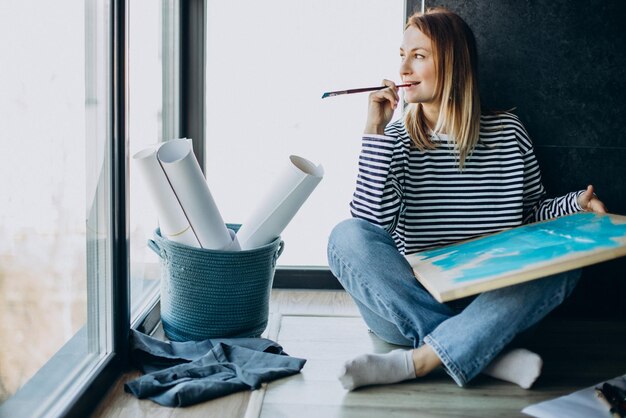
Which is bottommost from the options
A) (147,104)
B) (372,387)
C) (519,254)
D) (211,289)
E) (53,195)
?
(372,387)

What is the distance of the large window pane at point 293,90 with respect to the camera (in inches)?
97.1

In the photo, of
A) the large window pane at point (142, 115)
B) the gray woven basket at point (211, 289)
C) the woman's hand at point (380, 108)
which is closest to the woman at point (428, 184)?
the woman's hand at point (380, 108)

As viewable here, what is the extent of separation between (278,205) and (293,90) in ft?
2.25

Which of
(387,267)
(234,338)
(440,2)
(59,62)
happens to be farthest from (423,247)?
(59,62)

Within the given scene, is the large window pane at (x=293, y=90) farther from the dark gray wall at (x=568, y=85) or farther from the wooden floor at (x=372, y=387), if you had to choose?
the wooden floor at (x=372, y=387)

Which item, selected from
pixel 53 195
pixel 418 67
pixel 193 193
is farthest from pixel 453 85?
pixel 53 195

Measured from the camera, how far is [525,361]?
1.66 metres

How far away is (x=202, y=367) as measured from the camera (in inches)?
66.6

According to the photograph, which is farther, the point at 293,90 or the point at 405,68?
the point at 293,90

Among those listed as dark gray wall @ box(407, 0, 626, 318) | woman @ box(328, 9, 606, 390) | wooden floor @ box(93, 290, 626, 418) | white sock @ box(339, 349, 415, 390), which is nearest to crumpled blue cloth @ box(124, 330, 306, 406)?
wooden floor @ box(93, 290, 626, 418)

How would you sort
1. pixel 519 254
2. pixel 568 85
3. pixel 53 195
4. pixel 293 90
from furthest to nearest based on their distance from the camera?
pixel 293 90, pixel 568 85, pixel 519 254, pixel 53 195

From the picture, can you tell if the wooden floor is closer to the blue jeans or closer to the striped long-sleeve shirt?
the blue jeans

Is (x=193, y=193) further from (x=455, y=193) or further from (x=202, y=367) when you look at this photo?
(x=455, y=193)

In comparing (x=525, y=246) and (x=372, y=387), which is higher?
(x=525, y=246)
